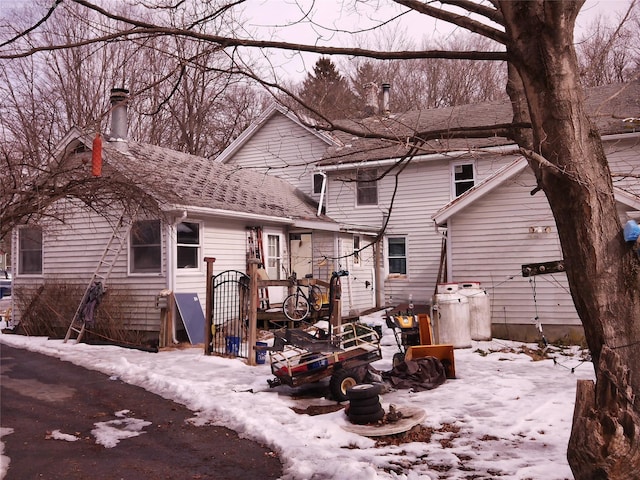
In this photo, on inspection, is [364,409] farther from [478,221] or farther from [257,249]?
[257,249]

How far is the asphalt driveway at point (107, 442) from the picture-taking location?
16.5 ft

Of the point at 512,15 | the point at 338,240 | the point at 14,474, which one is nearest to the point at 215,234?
the point at 338,240

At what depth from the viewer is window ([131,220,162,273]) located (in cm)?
1291

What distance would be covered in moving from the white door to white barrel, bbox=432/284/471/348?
5279mm

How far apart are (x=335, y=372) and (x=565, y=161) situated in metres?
5.31

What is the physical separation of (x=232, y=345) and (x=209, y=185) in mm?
5726

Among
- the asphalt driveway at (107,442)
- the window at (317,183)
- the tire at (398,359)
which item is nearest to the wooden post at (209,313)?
the asphalt driveway at (107,442)

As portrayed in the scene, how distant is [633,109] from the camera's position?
15.7m

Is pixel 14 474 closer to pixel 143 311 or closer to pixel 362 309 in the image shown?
pixel 143 311

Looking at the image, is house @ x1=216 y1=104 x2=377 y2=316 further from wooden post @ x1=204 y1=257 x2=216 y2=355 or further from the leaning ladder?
wooden post @ x1=204 y1=257 x2=216 y2=355

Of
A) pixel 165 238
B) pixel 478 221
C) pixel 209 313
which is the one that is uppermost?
pixel 478 221

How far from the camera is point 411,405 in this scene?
7129 millimetres

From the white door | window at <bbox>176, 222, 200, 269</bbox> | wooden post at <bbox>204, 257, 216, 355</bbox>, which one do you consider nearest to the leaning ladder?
window at <bbox>176, 222, 200, 269</bbox>

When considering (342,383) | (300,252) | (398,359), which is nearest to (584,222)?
(342,383)
